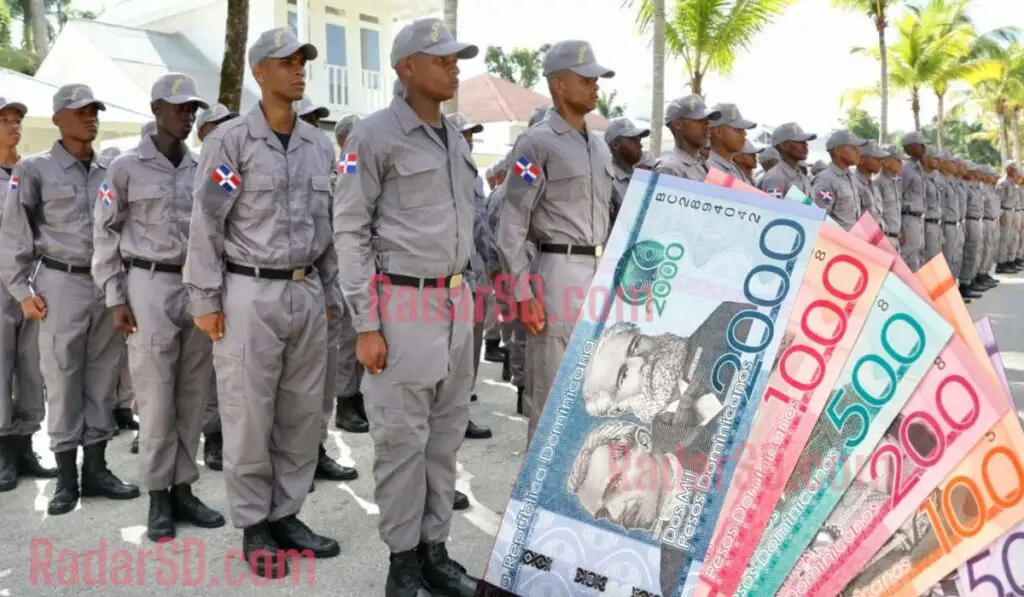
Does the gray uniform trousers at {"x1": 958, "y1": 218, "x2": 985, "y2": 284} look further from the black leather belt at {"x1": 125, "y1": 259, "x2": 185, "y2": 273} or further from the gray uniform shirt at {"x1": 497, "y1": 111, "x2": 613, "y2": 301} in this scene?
the black leather belt at {"x1": 125, "y1": 259, "x2": 185, "y2": 273}

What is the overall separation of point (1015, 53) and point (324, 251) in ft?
132

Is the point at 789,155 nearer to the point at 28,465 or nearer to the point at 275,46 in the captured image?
the point at 275,46

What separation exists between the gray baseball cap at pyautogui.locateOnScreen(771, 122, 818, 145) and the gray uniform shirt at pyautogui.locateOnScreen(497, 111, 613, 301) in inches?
172

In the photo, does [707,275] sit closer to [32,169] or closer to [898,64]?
[32,169]

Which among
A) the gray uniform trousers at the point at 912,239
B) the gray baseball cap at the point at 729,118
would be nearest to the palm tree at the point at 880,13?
the gray uniform trousers at the point at 912,239

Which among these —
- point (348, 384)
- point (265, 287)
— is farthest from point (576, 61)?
point (348, 384)

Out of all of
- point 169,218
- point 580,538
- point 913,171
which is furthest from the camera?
point 913,171

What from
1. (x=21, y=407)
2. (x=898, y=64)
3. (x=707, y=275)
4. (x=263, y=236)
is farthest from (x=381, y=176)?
(x=898, y=64)

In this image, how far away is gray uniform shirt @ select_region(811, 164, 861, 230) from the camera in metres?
8.27

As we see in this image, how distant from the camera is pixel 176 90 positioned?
4.04 m

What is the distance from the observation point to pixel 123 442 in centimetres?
555

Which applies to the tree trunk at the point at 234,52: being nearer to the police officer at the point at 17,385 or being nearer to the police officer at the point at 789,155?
the police officer at the point at 17,385

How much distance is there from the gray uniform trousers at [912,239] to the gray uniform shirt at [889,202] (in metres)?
0.85

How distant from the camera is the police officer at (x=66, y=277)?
175 inches
